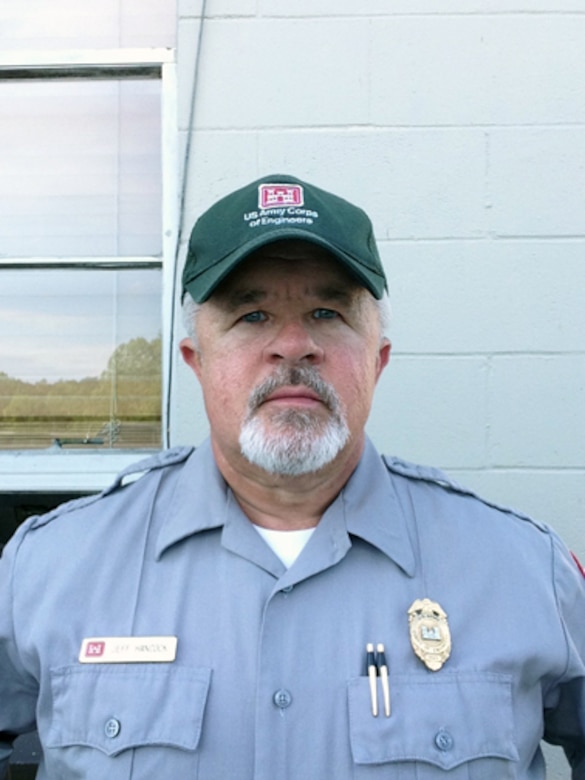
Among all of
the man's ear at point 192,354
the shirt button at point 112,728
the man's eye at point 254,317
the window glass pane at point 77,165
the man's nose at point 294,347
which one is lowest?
the shirt button at point 112,728

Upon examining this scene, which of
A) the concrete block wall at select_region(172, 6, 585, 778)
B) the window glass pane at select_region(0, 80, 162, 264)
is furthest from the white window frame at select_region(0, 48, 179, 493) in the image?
the concrete block wall at select_region(172, 6, 585, 778)

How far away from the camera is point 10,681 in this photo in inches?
55.1

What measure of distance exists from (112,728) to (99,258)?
1420 millimetres

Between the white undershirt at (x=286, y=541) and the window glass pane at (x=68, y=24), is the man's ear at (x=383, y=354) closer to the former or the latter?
the white undershirt at (x=286, y=541)

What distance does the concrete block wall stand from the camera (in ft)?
6.80

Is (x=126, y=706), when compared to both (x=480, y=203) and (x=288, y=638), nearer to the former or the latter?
(x=288, y=638)

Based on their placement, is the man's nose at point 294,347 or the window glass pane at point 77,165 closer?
the man's nose at point 294,347

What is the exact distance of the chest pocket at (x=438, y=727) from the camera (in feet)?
4.01

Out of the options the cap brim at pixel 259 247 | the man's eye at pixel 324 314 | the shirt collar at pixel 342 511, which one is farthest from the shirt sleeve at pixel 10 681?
the man's eye at pixel 324 314

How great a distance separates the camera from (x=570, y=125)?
6.79 feet

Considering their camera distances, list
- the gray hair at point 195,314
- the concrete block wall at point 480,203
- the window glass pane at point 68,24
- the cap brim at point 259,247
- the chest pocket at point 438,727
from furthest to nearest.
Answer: the window glass pane at point 68,24
the concrete block wall at point 480,203
the gray hair at point 195,314
the cap brim at point 259,247
the chest pocket at point 438,727

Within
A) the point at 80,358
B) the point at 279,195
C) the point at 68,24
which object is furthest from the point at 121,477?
the point at 68,24

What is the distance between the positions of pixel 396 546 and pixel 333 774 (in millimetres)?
382

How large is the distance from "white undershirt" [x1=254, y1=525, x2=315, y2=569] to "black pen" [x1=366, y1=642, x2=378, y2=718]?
21cm
